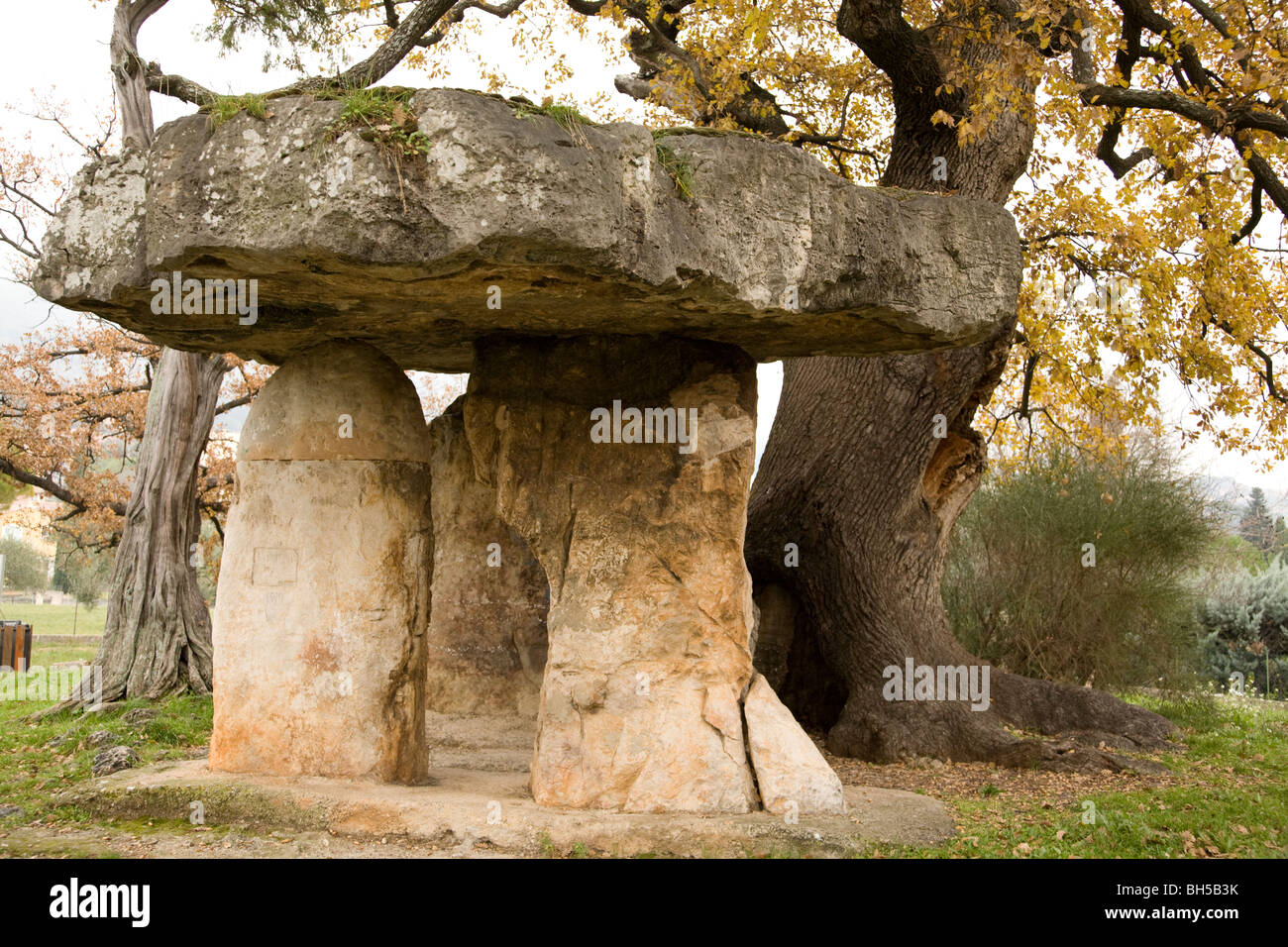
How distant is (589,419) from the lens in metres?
6.62

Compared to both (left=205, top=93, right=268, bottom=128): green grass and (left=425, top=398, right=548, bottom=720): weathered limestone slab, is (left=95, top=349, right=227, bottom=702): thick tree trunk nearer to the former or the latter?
(left=425, top=398, right=548, bottom=720): weathered limestone slab

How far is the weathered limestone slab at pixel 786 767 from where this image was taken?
5.96m

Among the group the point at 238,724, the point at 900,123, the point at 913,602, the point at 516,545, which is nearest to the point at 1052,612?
the point at 913,602

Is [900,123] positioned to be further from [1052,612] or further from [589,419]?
[1052,612]

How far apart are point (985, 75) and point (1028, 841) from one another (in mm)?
5354

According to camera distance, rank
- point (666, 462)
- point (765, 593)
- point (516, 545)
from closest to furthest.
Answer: point (666, 462) < point (516, 545) < point (765, 593)

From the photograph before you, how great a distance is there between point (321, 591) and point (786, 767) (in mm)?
2713

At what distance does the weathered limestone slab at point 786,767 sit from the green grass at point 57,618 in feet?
79.5

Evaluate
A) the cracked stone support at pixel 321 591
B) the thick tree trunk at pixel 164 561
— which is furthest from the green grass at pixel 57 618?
the cracked stone support at pixel 321 591

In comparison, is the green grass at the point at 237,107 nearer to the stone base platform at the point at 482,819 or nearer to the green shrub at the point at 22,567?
the stone base platform at the point at 482,819

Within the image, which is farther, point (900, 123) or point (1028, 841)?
point (900, 123)

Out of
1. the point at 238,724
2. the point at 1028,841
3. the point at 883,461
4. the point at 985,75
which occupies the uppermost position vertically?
the point at 985,75

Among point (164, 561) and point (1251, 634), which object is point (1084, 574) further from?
point (164, 561)

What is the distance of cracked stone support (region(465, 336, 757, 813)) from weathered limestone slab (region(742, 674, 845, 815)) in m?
0.11
